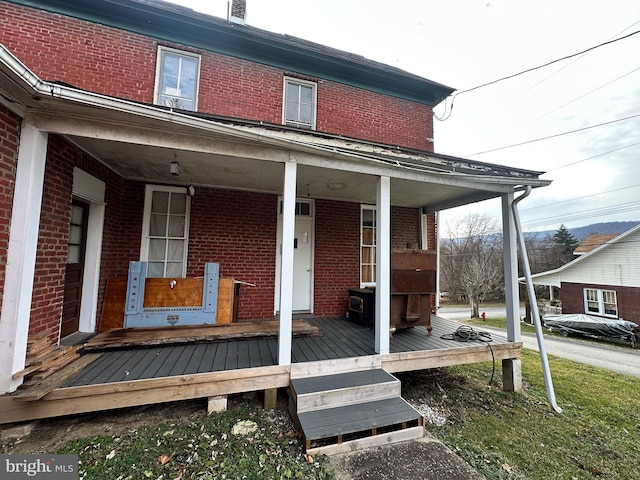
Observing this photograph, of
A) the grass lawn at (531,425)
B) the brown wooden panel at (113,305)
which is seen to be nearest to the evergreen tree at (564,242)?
the grass lawn at (531,425)

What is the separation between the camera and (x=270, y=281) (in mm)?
5438

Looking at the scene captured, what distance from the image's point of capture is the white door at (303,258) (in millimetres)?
5680

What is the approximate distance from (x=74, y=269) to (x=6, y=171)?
1842 mm

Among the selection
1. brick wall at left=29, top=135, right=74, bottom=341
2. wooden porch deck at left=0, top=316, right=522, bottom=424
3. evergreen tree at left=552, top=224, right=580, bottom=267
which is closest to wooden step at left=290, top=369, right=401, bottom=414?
wooden porch deck at left=0, top=316, right=522, bottom=424

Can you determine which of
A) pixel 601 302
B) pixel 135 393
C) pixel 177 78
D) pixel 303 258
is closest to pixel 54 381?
pixel 135 393

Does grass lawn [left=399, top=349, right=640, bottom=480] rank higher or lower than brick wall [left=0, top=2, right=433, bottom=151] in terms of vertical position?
lower

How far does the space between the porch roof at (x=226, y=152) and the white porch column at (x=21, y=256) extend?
31cm

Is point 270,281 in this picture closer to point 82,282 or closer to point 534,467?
point 82,282

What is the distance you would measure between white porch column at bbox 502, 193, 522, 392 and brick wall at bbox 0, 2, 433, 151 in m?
3.50

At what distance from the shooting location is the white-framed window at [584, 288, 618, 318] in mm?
14377

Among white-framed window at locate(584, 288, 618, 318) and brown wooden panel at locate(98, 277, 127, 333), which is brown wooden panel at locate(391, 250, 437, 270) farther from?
white-framed window at locate(584, 288, 618, 318)

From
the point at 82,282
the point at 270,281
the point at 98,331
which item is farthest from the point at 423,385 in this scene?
the point at 82,282

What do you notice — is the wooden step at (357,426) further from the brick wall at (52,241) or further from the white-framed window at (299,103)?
the white-framed window at (299,103)

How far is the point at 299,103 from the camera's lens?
242 inches
